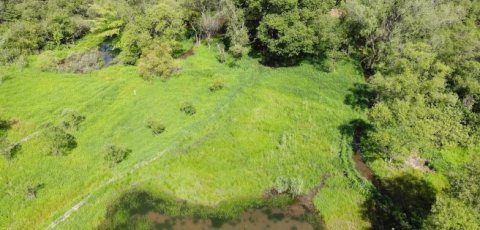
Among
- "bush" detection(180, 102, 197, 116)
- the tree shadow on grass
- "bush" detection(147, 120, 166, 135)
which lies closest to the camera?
the tree shadow on grass

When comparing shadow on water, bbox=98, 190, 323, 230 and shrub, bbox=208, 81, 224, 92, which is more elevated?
shrub, bbox=208, 81, 224, 92

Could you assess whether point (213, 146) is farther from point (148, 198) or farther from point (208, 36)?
point (208, 36)

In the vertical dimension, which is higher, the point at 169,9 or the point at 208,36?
the point at 169,9

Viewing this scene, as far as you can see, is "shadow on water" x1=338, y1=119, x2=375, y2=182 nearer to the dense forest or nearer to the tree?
the dense forest

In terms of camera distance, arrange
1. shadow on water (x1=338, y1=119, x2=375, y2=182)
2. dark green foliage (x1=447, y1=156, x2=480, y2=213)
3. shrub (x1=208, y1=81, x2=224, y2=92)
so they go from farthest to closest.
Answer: shrub (x1=208, y1=81, x2=224, y2=92)
shadow on water (x1=338, y1=119, x2=375, y2=182)
dark green foliage (x1=447, y1=156, x2=480, y2=213)

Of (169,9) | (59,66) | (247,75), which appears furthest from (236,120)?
(59,66)

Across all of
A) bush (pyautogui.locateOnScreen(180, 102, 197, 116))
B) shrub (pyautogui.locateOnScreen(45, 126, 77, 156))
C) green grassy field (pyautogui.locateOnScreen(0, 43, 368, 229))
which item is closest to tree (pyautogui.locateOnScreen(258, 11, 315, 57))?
green grassy field (pyautogui.locateOnScreen(0, 43, 368, 229))

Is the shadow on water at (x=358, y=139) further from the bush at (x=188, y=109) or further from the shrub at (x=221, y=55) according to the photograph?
the shrub at (x=221, y=55)
